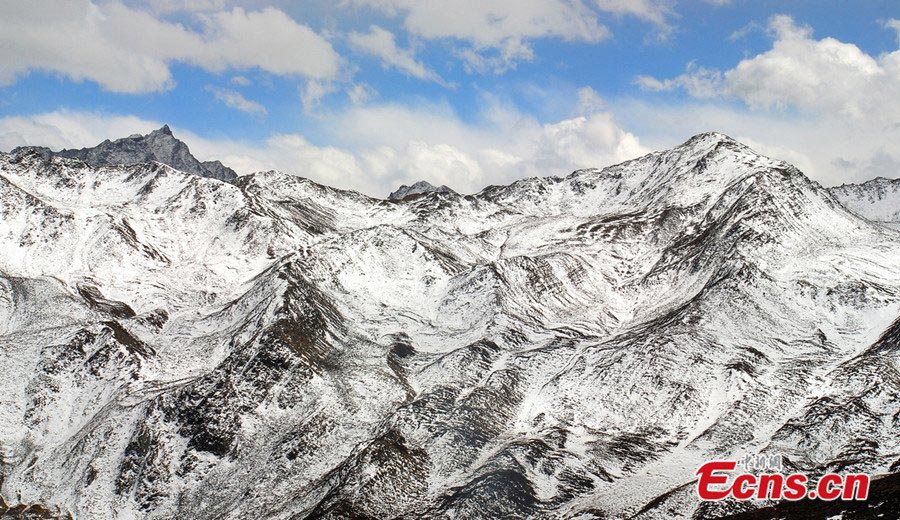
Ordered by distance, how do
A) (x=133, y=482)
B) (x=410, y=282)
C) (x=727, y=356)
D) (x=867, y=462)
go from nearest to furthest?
(x=867, y=462) → (x=133, y=482) → (x=727, y=356) → (x=410, y=282)

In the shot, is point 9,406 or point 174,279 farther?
point 174,279

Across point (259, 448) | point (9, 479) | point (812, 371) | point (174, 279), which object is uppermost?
point (174, 279)

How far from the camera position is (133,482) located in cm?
12100

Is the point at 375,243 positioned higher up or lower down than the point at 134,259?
higher up

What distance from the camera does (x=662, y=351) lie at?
447 feet

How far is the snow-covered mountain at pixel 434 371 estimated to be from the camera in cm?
11119

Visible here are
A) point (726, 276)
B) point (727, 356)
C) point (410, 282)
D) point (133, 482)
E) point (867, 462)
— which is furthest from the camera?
point (410, 282)

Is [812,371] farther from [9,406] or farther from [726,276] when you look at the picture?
[9,406]

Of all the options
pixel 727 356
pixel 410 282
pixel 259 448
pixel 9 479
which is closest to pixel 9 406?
pixel 9 479

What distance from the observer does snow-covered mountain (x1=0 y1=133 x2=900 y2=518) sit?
365 ft

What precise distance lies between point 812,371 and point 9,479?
453ft

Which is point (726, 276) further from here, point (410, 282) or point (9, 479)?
point (9, 479)

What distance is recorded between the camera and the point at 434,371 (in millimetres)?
141750

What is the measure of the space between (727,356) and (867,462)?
37096 millimetres
